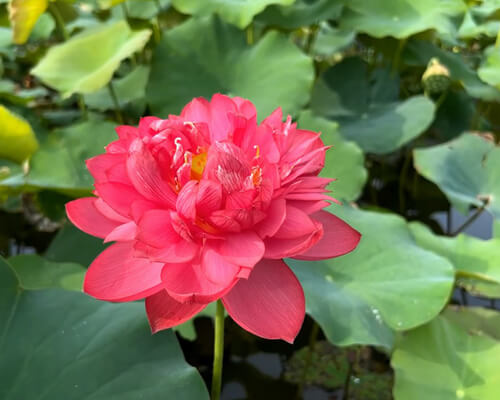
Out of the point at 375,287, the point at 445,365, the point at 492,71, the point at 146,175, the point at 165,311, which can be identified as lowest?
the point at 445,365

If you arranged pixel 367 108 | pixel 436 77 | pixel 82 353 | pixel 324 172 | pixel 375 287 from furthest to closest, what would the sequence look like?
pixel 367 108, pixel 436 77, pixel 324 172, pixel 375 287, pixel 82 353

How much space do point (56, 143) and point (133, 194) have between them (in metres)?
0.70

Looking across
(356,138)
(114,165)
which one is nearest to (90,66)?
(356,138)

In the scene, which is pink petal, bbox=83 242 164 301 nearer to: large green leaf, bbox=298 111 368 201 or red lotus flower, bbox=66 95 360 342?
red lotus flower, bbox=66 95 360 342

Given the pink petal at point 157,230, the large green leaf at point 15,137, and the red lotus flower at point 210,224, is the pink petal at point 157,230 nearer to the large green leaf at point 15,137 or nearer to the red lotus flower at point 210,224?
the red lotus flower at point 210,224

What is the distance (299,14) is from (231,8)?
29 cm

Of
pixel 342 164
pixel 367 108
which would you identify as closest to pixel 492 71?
pixel 367 108

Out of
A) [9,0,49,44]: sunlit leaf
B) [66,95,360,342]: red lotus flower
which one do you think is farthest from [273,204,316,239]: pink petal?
[9,0,49,44]: sunlit leaf

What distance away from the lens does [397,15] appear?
1.39 m

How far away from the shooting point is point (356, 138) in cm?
135

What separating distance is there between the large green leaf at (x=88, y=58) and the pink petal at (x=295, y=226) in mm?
791

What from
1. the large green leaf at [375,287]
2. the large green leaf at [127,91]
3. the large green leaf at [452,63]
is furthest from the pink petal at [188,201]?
the large green leaf at [452,63]

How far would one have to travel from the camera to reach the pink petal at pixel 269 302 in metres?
0.38

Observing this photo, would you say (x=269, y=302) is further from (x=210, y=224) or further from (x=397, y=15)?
(x=397, y=15)
